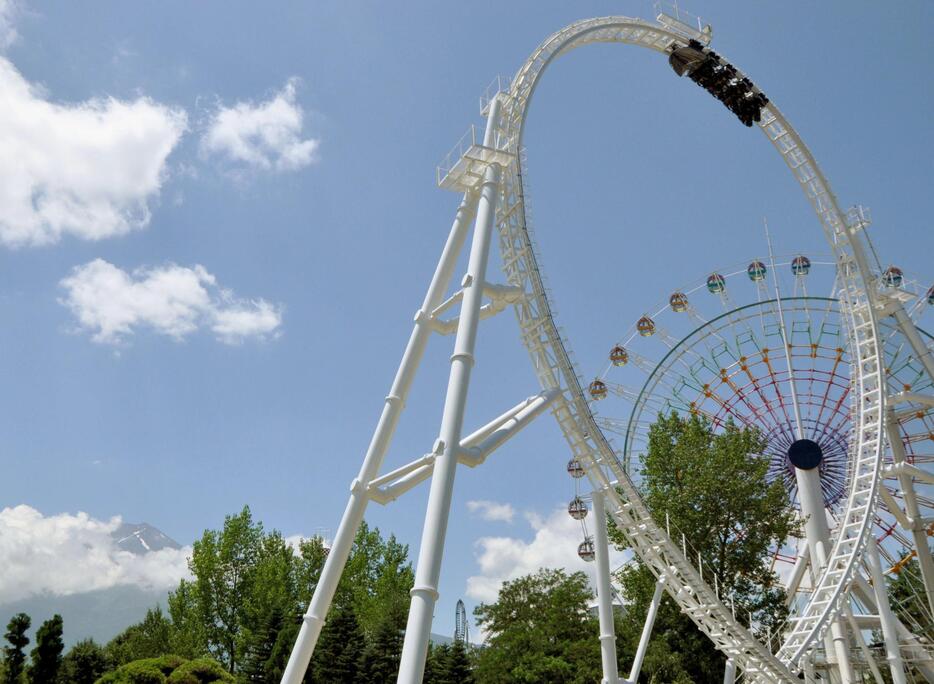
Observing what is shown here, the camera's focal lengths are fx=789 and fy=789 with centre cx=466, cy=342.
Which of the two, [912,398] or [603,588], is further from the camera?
[912,398]

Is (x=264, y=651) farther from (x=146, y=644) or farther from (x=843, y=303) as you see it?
(x=843, y=303)

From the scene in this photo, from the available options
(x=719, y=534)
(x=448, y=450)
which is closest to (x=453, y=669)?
(x=719, y=534)

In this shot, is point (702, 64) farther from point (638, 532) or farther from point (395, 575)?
point (395, 575)

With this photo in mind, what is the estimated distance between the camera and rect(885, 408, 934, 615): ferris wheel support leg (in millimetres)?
23594

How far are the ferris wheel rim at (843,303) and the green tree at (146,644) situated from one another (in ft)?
100

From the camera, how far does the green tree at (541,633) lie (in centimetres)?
3178

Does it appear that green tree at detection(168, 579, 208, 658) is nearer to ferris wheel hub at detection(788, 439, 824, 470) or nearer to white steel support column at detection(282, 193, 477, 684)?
white steel support column at detection(282, 193, 477, 684)

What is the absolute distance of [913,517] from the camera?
79.5 feet

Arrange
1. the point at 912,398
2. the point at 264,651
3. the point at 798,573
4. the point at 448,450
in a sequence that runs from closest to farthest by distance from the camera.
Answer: the point at 448,450, the point at 912,398, the point at 798,573, the point at 264,651

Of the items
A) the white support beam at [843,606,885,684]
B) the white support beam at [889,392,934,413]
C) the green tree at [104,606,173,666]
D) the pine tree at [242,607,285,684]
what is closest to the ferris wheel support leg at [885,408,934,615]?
the white support beam at [889,392,934,413]

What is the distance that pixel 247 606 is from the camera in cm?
3750

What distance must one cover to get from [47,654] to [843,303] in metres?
33.9

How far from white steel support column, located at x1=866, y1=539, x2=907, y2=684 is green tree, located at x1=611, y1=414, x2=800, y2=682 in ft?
10.9

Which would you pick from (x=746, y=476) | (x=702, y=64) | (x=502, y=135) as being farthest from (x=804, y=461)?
(x=502, y=135)
